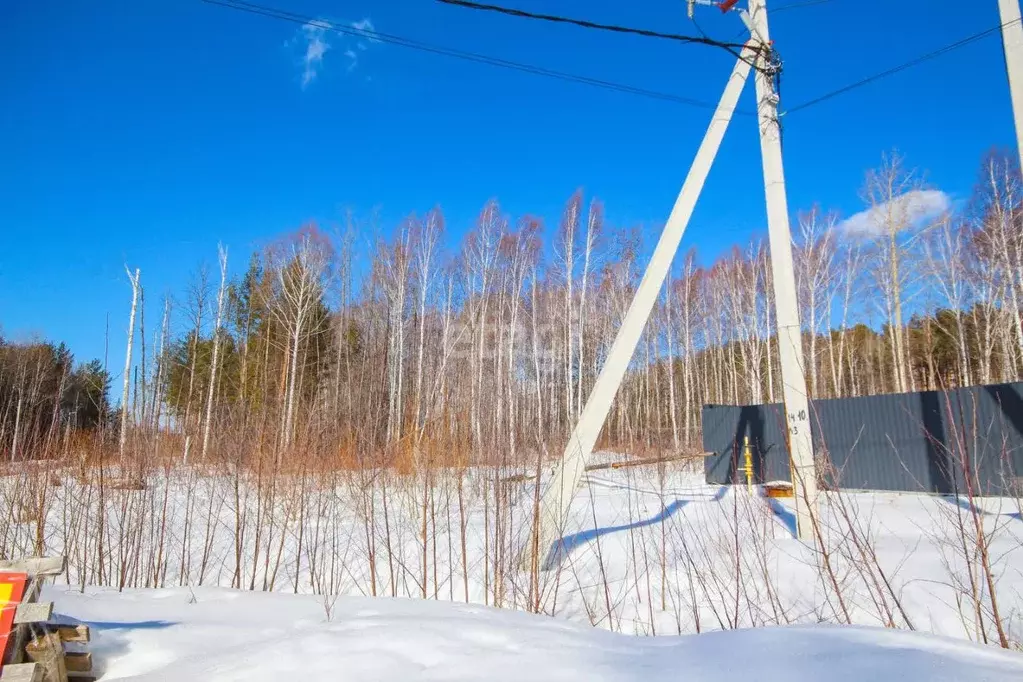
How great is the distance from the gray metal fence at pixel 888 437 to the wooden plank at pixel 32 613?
24.1 ft

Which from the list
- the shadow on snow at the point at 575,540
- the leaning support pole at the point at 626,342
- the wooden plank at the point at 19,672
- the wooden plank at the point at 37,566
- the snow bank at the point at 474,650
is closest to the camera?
the snow bank at the point at 474,650

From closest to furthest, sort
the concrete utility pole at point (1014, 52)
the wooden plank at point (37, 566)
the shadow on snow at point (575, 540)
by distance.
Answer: the wooden plank at point (37, 566)
the shadow on snow at point (575, 540)
the concrete utility pole at point (1014, 52)

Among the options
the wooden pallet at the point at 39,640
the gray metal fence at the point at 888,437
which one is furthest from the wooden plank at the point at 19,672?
the gray metal fence at the point at 888,437

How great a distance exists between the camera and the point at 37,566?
257 cm

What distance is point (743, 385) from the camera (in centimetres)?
2556

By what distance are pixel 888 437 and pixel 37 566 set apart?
418 inches

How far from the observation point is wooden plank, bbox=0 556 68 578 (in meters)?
2.54

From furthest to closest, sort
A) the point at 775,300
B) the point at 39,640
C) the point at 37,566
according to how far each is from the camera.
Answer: the point at 775,300 → the point at 37,566 → the point at 39,640

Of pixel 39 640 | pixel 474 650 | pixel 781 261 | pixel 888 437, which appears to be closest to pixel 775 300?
pixel 781 261

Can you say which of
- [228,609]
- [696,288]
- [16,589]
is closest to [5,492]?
[228,609]

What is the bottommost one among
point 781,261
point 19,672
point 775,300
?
point 19,672

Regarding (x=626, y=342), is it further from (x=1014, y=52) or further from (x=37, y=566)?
(x=37, y=566)

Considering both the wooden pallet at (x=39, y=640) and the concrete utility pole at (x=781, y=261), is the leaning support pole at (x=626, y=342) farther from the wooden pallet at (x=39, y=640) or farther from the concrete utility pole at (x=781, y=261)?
the wooden pallet at (x=39, y=640)

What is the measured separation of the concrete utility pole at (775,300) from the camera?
5125 millimetres
